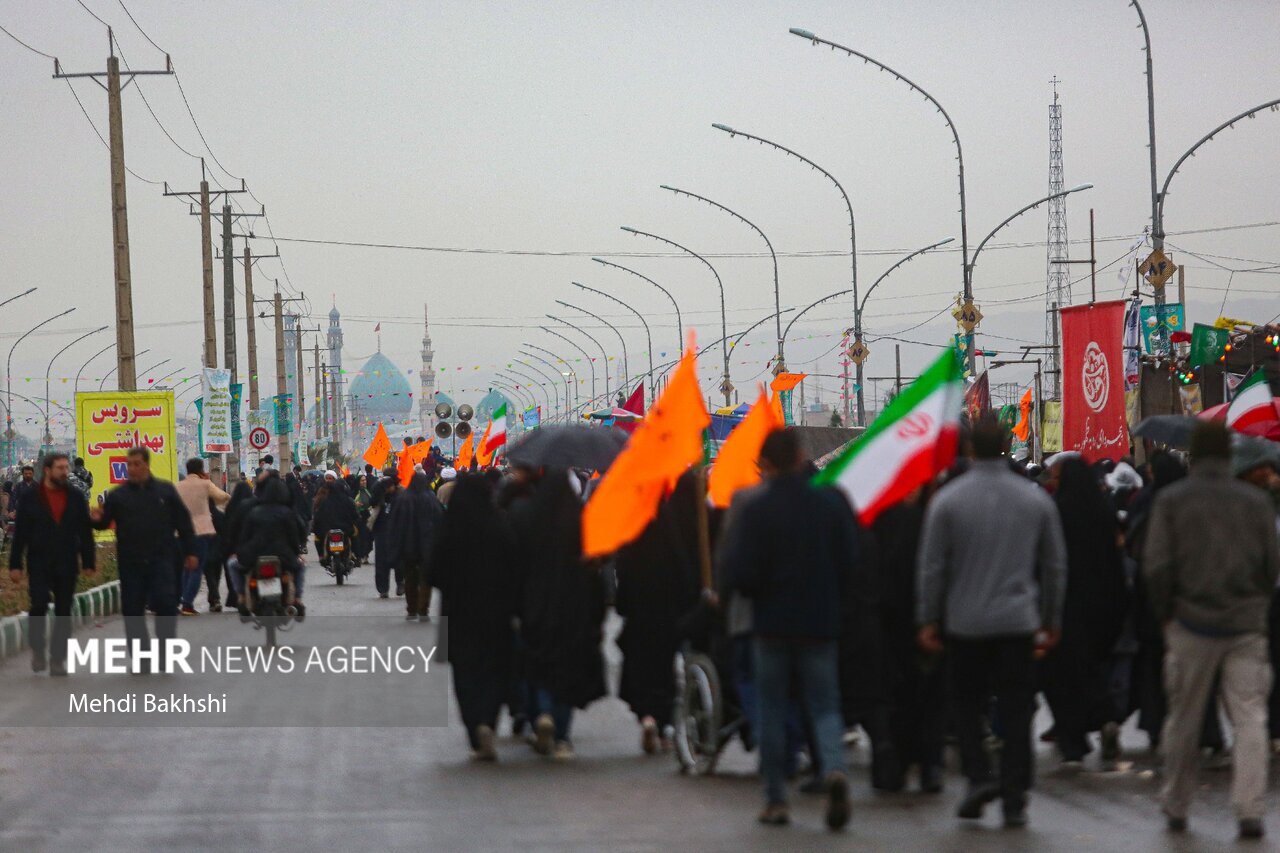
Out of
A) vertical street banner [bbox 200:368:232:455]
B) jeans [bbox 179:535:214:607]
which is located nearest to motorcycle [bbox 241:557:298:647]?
jeans [bbox 179:535:214:607]

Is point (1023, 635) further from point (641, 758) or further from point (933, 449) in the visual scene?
point (641, 758)

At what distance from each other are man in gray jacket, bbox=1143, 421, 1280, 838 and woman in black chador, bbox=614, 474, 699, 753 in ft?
9.99

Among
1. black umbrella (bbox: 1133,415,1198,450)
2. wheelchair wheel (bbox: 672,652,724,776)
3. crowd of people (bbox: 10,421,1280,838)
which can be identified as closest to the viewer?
crowd of people (bbox: 10,421,1280,838)

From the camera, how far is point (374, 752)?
10.6 metres

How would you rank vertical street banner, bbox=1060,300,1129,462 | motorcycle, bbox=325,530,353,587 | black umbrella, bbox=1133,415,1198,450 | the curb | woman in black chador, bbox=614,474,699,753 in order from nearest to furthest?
woman in black chador, bbox=614,474,699,753 < black umbrella, bbox=1133,415,1198,450 < the curb < vertical street banner, bbox=1060,300,1129,462 < motorcycle, bbox=325,530,353,587

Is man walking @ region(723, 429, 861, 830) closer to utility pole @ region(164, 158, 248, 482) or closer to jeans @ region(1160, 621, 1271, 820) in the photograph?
jeans @ region(1160, 621, 1271, 820)

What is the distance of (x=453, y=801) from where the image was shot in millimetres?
8945


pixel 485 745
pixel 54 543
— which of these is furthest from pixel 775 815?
pixel 54 543

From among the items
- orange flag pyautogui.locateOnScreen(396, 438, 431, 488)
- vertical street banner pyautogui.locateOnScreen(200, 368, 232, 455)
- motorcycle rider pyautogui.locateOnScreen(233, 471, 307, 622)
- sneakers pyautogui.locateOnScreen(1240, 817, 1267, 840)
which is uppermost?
vertical street banner pyautogui.locateOnScreen(200, 368, 232, 455)

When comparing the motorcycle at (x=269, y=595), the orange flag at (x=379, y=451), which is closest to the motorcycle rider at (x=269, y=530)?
the motorcycle at (x=269, y=595)

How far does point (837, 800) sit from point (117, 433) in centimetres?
2390

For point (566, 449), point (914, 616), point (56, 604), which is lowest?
point (56, 604)

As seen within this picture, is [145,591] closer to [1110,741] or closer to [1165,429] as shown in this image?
[1165,429]

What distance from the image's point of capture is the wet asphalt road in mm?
Result: 7824
